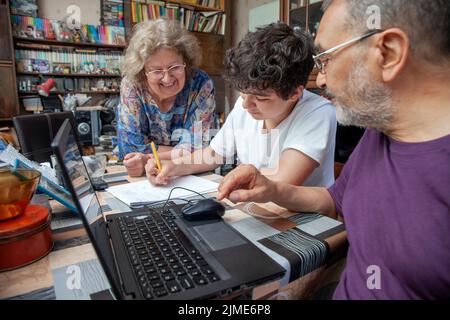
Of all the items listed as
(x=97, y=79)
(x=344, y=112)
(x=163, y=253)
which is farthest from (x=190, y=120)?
(x=97, y=79)

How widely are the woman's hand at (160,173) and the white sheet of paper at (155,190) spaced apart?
0.06ft

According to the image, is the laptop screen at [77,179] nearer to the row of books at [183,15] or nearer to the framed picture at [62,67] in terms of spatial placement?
the framed picture at [62,67]

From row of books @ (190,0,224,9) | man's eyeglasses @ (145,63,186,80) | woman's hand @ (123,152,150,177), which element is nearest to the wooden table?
woman's hand @ (123,152,150,177)

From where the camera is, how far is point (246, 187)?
834 mm

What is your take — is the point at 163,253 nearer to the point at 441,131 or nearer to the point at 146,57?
the point at 441,131

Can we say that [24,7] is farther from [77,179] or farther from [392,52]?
[392,52]

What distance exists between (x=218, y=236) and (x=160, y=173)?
476 mm

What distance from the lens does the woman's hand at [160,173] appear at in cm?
108

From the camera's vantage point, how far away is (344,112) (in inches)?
30.3

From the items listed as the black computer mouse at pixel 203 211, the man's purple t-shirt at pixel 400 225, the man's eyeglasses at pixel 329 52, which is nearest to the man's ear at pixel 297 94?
the man's eyeglasses at pixel 329 52

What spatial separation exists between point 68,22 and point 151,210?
3744 millimetres

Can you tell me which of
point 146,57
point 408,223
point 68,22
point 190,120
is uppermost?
point 68,22

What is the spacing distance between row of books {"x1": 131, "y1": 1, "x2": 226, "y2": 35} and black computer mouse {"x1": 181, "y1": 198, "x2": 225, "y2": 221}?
3.72 metres

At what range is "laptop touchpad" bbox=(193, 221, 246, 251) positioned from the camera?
644 mm
